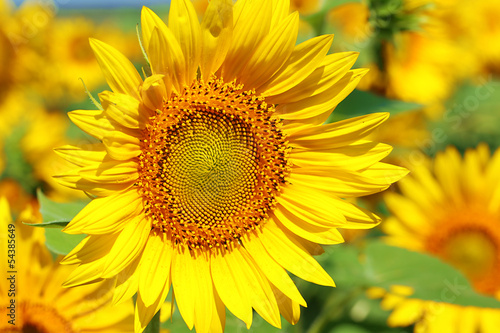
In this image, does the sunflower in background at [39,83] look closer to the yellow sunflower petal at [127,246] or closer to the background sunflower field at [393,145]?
the background sunflower field at [393,145]

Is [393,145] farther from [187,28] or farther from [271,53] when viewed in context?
[187,28]

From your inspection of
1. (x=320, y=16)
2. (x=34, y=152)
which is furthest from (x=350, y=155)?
(x=34, y=152)

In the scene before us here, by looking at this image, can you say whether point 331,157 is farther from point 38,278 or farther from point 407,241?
point 407,241

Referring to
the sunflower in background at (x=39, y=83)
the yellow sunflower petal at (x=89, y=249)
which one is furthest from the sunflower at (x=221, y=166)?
the sunflower in background at (x=39, y=83)

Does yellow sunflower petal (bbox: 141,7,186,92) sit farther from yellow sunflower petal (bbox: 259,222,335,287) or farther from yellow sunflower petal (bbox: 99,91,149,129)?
yellow sunflower petal (bbox: 259,222,335,287)

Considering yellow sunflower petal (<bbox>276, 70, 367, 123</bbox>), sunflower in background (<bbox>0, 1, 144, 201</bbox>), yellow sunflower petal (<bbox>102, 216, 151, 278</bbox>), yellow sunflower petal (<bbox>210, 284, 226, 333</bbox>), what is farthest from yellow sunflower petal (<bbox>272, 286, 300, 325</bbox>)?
sunflower in background (<bbox>0, 1, 144, 201</bbox>)
